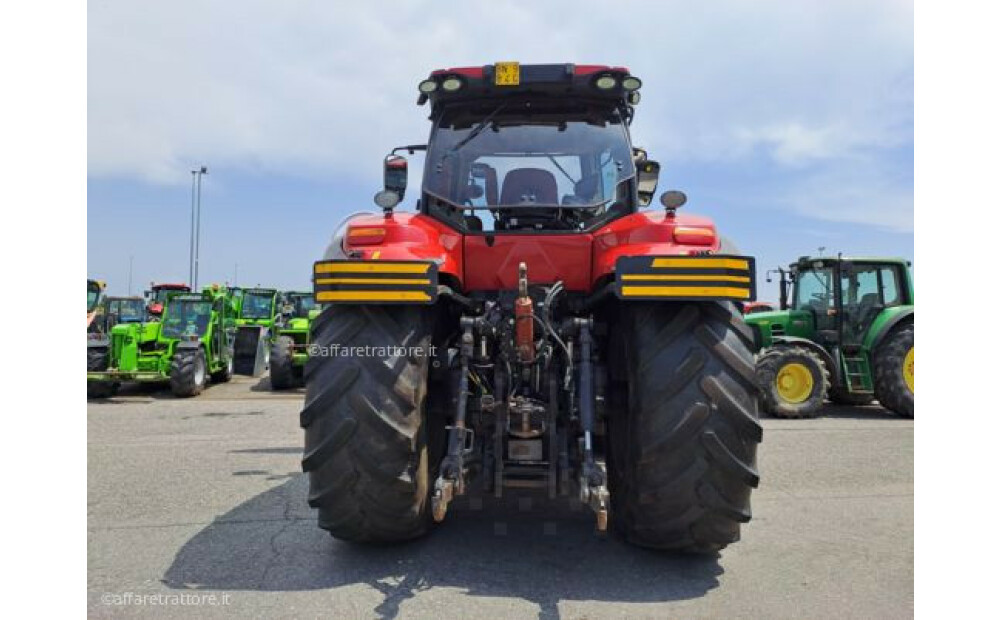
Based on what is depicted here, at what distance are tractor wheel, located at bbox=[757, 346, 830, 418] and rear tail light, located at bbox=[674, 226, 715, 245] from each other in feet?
22.5

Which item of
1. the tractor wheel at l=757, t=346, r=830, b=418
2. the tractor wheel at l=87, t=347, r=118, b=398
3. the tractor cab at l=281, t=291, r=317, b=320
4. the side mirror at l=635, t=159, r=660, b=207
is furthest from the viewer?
the tractor cab at l=281, t=291, r=317, b=320

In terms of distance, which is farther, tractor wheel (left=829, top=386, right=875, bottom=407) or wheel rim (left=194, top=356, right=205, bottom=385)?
wheel rim (left=194, top=356, right=205, bottom=385)

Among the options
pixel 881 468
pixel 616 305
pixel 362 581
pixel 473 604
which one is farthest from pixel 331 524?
pixel 881 468

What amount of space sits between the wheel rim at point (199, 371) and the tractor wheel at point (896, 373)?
11148mm

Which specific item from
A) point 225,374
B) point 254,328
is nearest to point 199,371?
point 225,374

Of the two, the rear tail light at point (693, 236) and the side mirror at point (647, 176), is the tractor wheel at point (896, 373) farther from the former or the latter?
the rear tail light at point (693, 236)

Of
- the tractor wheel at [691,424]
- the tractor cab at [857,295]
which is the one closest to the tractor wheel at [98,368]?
the tractor wheel at [691,424]

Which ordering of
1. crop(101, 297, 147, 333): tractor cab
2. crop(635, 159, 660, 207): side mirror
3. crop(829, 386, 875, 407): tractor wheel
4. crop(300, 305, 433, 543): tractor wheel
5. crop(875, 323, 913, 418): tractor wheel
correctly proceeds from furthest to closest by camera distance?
crop(101, 297, 147, 333): tractor cab
crop(829, 386, 875, 407): tractor wheel
crop(875, 323, 913, 418): tractor wheel
crop(635, 159, 660, 207): side mirror
crop(300, 305, 433, 543): tractor wheel

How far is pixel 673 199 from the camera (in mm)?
3373

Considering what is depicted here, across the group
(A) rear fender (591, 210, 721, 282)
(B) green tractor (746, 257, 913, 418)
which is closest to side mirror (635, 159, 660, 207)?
(A) rear fender (591, 210, 721, 282)

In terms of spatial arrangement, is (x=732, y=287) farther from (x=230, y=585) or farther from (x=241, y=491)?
(x=241, y=491)

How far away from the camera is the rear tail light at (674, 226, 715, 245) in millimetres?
3203

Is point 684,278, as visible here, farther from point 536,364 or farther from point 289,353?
point 289,353

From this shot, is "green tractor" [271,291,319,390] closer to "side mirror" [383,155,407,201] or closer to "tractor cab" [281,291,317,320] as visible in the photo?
"tractor cab" [281,291,317,320]
